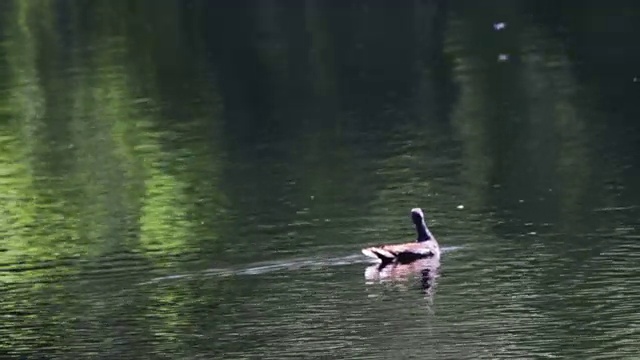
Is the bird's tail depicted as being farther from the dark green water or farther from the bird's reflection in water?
the dark green water

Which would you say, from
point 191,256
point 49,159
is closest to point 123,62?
point 49,159

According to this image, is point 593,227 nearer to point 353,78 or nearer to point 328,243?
point 328,243

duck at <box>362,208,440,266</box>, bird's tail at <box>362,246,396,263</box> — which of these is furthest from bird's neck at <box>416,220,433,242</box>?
bird's tail at <box>362,246,396,263</box>

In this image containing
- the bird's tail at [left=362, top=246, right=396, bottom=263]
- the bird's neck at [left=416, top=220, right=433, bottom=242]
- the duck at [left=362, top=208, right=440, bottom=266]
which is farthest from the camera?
the bird's neck at [left=416, top=220, right=433, bottom=242]

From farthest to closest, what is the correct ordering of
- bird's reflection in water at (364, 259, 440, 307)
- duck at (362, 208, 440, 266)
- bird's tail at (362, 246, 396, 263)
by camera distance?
duck at (362, 208, 440, 266)
bird's tail at (362, 246, 396, 263)
bird's reflection in water at (364, 259, 440, 307)

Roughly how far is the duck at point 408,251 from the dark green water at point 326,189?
0.32 meters

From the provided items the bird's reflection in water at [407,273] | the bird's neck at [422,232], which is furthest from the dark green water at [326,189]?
the bird's neck at [422,232]

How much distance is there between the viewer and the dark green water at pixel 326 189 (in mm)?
25266

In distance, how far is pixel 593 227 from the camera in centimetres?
3075

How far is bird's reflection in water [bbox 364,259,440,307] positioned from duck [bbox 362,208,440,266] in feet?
0.29

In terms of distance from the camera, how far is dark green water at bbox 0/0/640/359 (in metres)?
25.3

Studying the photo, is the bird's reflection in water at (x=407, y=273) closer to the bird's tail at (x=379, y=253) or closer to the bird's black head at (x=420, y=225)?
the bird's tail at (x=379, y=253)

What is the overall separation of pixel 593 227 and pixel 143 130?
60.9 feet

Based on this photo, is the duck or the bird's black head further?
the bird's black head
